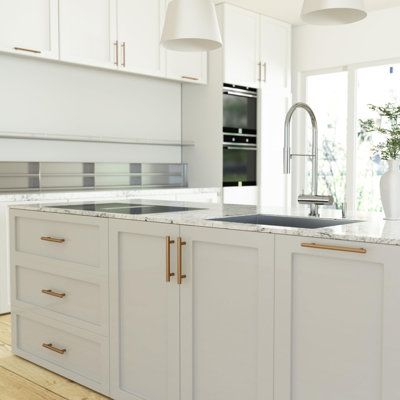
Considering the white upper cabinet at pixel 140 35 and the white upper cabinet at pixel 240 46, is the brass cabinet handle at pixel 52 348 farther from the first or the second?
the white upper cabinet at pixel 240 46

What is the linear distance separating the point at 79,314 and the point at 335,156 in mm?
4048

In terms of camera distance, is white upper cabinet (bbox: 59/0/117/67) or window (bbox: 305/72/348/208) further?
window (bbox: 305/72/348/208)

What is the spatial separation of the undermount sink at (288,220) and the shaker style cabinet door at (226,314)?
0.68 feet

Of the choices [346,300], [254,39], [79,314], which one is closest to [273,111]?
[254,39]

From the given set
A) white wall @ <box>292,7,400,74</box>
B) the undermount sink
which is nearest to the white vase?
the undermount sink

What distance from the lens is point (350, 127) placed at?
5.81 m

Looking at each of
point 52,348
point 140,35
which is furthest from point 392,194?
point 140,35

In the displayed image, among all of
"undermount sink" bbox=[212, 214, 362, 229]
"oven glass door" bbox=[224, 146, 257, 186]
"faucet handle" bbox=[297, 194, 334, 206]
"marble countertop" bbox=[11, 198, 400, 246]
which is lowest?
"undermount sink" bbox=[212, 214, 362, 229]

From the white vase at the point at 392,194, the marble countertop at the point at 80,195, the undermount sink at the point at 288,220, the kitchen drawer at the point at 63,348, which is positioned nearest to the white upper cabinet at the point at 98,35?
the marble countertop at the point at 80,195

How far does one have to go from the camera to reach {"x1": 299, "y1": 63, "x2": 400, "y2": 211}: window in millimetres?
5621

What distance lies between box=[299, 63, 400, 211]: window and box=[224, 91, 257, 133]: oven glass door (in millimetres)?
857

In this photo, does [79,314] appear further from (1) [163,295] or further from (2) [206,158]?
(2) [206,158]

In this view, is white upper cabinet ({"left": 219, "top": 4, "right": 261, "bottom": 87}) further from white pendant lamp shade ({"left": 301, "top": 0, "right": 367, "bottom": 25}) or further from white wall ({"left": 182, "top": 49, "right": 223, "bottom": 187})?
white pendant lamp shade ({"left": 301, "top": 0, "right": 367, "bottom": 25})

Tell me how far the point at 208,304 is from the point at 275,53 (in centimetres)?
434
